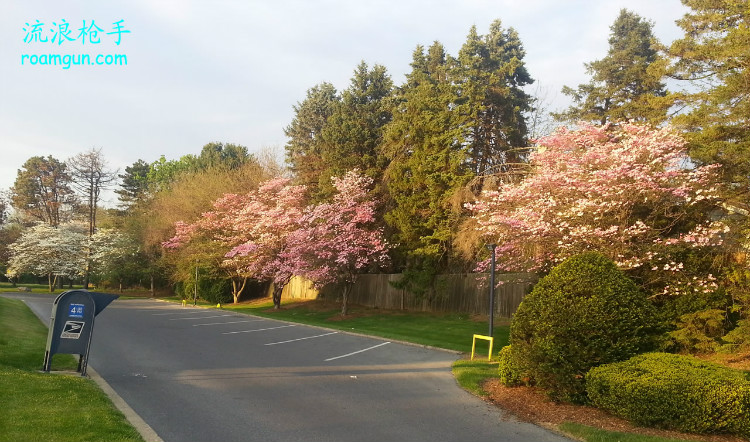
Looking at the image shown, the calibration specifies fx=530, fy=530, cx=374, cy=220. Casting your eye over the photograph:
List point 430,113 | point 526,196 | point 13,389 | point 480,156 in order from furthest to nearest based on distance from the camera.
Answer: point 480,156 → point 430,113 → point 526,196 → point 13,389

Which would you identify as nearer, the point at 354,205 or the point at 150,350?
the point at 150,350

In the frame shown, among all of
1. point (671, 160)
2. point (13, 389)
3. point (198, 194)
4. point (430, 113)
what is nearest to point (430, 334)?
point (671, 160)

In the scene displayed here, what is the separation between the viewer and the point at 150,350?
1307 cm

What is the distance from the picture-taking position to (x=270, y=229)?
32.5 metres

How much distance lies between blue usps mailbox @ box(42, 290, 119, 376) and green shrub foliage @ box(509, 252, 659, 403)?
24.0ft

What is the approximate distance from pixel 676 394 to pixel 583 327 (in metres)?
1.53

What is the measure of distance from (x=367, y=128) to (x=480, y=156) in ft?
26.7

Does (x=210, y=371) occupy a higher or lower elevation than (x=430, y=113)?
lower

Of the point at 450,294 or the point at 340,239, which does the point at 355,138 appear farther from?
the point at 450,294

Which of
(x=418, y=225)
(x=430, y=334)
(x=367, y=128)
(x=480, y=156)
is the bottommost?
(x=430, y=334)

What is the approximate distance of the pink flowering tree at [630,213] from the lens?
13.1 metres

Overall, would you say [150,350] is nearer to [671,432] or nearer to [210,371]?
[210,371]

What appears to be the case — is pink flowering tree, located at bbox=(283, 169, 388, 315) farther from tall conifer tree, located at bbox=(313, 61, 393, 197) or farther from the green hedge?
the green hedge

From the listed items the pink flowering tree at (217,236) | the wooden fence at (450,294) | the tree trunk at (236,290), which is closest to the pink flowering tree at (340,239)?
the wooden fence at (450,294)
